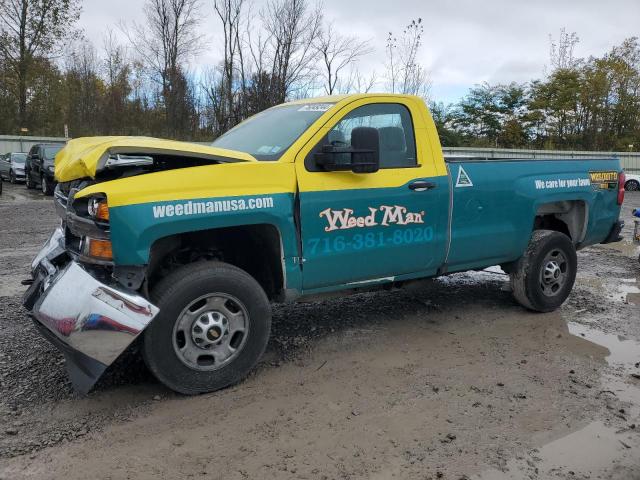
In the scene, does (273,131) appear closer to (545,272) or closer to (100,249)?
(100,249)

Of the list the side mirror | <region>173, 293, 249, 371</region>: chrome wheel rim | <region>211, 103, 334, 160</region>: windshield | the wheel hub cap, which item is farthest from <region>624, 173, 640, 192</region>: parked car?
the wheel hub cap

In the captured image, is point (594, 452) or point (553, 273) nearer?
point (594, 452)

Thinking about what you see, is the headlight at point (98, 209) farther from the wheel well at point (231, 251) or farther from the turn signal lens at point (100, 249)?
the wheel well at point (231, 251)

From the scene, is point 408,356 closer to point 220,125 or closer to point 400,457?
point 400,457

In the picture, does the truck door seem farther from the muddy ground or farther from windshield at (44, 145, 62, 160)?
windshield at (44, 145, 62, 160)

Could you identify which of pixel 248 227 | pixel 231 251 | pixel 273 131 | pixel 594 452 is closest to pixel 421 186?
pixel 273 131

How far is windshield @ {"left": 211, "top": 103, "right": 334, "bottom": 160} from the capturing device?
4117mm

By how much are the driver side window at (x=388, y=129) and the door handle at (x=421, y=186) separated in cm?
17

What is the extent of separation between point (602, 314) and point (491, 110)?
119 feet

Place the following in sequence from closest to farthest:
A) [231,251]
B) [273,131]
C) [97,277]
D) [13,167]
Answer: [97,277], [231,251], [273,131], [13,167]

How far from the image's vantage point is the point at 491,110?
39406mm

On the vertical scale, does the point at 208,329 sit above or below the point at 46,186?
below

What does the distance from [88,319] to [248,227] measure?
122cm

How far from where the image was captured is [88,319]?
122 inches
